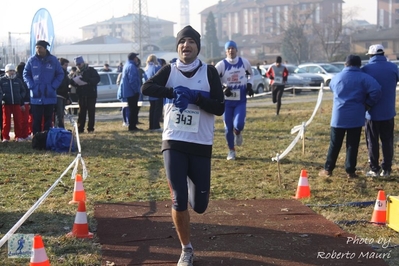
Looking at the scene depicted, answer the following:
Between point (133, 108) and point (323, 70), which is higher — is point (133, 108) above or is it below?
below

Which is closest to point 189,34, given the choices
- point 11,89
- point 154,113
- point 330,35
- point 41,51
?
point 41,51

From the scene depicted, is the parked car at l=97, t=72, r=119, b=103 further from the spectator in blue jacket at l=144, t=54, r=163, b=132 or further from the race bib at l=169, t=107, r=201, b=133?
the race bib at l=169, t=107, r=201, b=133

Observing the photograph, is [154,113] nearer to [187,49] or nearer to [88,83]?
[88,83]

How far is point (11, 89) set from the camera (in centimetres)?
1442

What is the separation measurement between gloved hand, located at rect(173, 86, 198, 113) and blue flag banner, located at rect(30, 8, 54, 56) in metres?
10.1

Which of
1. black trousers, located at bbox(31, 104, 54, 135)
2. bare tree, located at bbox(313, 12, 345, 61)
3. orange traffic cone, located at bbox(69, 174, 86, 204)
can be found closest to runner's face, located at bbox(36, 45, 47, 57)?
black trousers, located at bbox(31, 104, 54, 135)

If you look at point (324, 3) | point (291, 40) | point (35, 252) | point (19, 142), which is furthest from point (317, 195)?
point (324, 3)

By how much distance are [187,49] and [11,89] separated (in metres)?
9.61

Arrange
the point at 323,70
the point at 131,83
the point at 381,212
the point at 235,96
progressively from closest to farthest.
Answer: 1. the point at 381,212
2. the point at 235,96
3. the point at 131,83
4. the point at 323,70

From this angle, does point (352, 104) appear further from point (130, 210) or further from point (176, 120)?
point (176, 120)

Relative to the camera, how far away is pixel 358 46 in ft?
321

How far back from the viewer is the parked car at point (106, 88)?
28.7 m

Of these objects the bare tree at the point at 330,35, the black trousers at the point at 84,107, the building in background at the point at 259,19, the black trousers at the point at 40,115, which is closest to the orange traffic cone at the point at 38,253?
the black trousers at the point at 40,115

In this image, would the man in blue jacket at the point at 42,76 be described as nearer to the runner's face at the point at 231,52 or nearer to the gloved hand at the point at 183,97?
the runner's face at the point at 231,52
